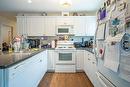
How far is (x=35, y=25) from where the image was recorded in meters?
6.54

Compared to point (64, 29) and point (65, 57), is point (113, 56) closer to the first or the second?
point (65, 57)

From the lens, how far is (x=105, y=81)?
80.0 inches

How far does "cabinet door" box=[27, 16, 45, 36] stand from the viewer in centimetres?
652

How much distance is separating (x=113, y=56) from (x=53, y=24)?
499 centimetres

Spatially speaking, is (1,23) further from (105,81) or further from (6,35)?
(105,81)

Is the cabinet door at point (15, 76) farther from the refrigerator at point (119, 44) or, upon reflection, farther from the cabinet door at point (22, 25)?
the cabinet door at point (22, 25)

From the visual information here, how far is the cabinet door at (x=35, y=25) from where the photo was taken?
6523 mm

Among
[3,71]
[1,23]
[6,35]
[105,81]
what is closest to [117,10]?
[105,81]

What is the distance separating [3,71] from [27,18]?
4.96 metres

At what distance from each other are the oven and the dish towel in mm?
4062

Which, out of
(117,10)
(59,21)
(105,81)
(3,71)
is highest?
(59,21)

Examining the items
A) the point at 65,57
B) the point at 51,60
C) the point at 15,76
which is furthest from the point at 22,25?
the point at 15,76

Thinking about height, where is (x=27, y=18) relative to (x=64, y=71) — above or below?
above

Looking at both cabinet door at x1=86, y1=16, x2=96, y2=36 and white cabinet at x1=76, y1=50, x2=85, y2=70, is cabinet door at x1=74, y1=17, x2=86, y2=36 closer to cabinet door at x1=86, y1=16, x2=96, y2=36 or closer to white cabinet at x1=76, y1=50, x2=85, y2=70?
cabinet door at x1=86, y1=16, x2=96, y2=36
